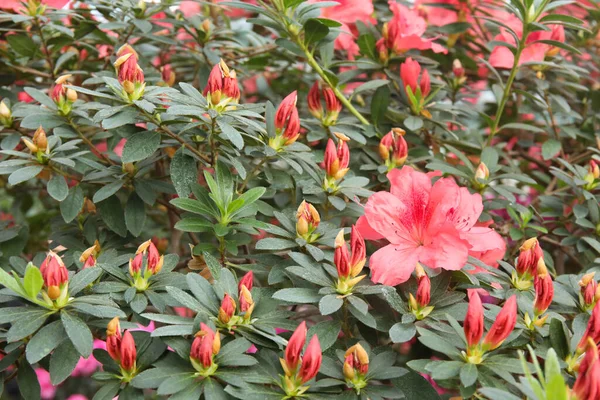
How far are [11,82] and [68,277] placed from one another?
2.95 ft

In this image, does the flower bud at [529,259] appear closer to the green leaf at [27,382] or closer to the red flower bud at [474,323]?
the red flower bud at [474,323]

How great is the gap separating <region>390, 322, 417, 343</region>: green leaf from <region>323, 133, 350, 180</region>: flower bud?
1.10 ft

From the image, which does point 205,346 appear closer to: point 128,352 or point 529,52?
point 128,352

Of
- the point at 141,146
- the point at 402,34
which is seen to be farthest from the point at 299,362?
the point at 402,34

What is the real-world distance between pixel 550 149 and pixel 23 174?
125cm

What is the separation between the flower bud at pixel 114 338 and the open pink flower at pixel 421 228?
1.37 feet

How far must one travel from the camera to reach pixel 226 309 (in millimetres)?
985

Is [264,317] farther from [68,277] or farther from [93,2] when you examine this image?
[93,2]

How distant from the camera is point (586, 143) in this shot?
5.87 ft

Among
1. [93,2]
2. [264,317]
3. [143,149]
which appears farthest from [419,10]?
[264,317]

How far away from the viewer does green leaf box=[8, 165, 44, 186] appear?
3.75 feet

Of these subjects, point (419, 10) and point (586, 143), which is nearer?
point (586, 143)

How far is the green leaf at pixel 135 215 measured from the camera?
129 cm

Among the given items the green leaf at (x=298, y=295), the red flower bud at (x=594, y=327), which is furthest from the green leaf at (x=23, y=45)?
the red flower bud at (x=594, y=327)
